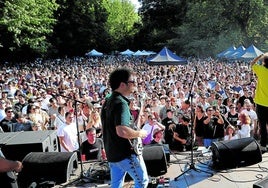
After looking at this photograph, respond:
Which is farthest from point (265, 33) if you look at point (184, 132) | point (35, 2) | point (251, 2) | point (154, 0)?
point (184, 132)

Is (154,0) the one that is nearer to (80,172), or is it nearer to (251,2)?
(251,2)

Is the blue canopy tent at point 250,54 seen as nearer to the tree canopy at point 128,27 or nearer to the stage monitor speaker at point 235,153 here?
the stage monitor speaker at point 235,153

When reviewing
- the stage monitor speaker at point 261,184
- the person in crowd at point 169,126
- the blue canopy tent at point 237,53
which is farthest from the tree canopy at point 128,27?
the stage monitor speaker at point 261,184

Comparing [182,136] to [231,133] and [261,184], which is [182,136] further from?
[261,184]

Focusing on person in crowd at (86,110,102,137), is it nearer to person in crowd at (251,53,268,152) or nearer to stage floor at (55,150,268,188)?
stage floor at (55,150,268,188)

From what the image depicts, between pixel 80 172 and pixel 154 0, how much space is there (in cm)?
4404

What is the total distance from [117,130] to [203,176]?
7.32 feet

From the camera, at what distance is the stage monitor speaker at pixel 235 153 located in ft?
16.9

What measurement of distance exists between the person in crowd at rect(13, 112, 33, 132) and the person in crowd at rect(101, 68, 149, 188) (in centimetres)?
467

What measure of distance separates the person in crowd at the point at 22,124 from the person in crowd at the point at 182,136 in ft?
10.4

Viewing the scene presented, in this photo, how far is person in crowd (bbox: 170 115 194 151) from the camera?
22.2 feet

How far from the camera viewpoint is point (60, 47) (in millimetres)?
46188

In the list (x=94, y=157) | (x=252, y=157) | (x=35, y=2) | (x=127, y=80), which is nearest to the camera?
(x=127, y=80)

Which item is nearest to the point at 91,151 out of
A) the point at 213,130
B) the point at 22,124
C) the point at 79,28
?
the point at 22,124
